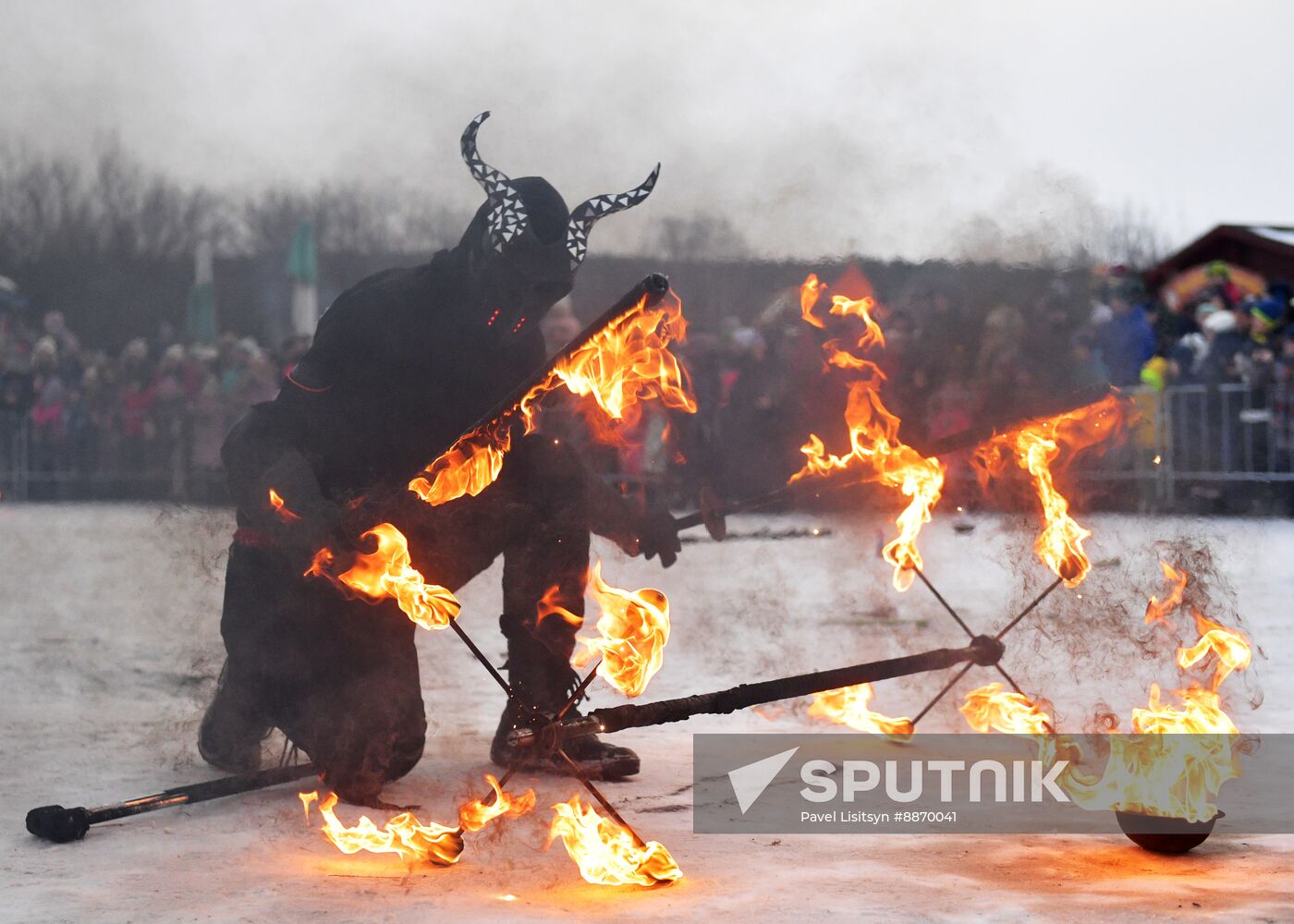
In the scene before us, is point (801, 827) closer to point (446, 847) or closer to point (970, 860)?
point (970, 860)

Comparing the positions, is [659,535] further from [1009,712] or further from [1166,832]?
[1166,832]

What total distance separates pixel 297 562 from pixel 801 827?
1.56 m

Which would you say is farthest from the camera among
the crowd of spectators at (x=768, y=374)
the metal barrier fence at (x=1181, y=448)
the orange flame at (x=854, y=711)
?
the metal barrier fence at (x=1181, y=448)

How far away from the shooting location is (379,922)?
3.08 m

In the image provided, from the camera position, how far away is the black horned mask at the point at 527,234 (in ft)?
13.8

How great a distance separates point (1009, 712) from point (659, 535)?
1227 millimetres

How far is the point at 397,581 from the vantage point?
3.62 metres

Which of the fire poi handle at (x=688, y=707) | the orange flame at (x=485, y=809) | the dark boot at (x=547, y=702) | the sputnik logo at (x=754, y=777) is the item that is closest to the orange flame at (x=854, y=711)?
the sputnik logo at (x=754, y=777)

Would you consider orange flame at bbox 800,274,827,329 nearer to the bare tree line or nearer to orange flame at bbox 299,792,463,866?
orange flame at bbox 299,792,463,866

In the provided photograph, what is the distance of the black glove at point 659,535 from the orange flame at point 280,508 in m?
1.18

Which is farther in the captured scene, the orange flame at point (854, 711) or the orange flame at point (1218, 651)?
the orange flame at point (854, 711)

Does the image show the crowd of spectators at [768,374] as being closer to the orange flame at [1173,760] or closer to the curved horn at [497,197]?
the curved horn at [497,197]

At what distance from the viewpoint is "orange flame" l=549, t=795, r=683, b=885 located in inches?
133

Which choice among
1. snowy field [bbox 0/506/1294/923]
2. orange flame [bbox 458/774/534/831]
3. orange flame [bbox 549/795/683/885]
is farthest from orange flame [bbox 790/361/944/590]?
orange flame [bbox 458/774/534/831]
